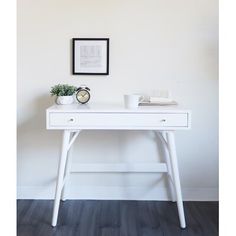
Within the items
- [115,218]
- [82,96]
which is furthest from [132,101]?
[115,218]

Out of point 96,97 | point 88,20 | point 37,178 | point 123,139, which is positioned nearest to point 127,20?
point 88,20

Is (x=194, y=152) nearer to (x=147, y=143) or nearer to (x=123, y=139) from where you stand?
(x=147, y=143)

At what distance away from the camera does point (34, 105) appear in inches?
102

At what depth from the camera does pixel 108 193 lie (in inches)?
104

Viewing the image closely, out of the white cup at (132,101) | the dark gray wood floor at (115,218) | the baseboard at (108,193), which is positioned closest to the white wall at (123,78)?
the baseboard at (108,193)

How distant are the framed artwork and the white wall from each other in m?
0.05

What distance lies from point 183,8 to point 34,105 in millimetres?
1494

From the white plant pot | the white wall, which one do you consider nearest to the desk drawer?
the white plant pot

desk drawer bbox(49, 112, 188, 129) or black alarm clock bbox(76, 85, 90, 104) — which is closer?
desk drawer bbox(49, 112, 188, 129)

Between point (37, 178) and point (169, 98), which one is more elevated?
point (169, 98)

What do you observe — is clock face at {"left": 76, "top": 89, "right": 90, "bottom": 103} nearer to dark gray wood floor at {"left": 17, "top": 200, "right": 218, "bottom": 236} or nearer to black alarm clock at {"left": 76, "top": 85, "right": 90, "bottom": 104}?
black alarm clock at {"left": 76, "top": 85, "right": 90, "bottom": 104}

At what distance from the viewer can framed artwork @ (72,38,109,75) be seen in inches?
99.1

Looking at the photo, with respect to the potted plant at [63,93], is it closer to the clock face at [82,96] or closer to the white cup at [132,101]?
the clock face at [82,96]
